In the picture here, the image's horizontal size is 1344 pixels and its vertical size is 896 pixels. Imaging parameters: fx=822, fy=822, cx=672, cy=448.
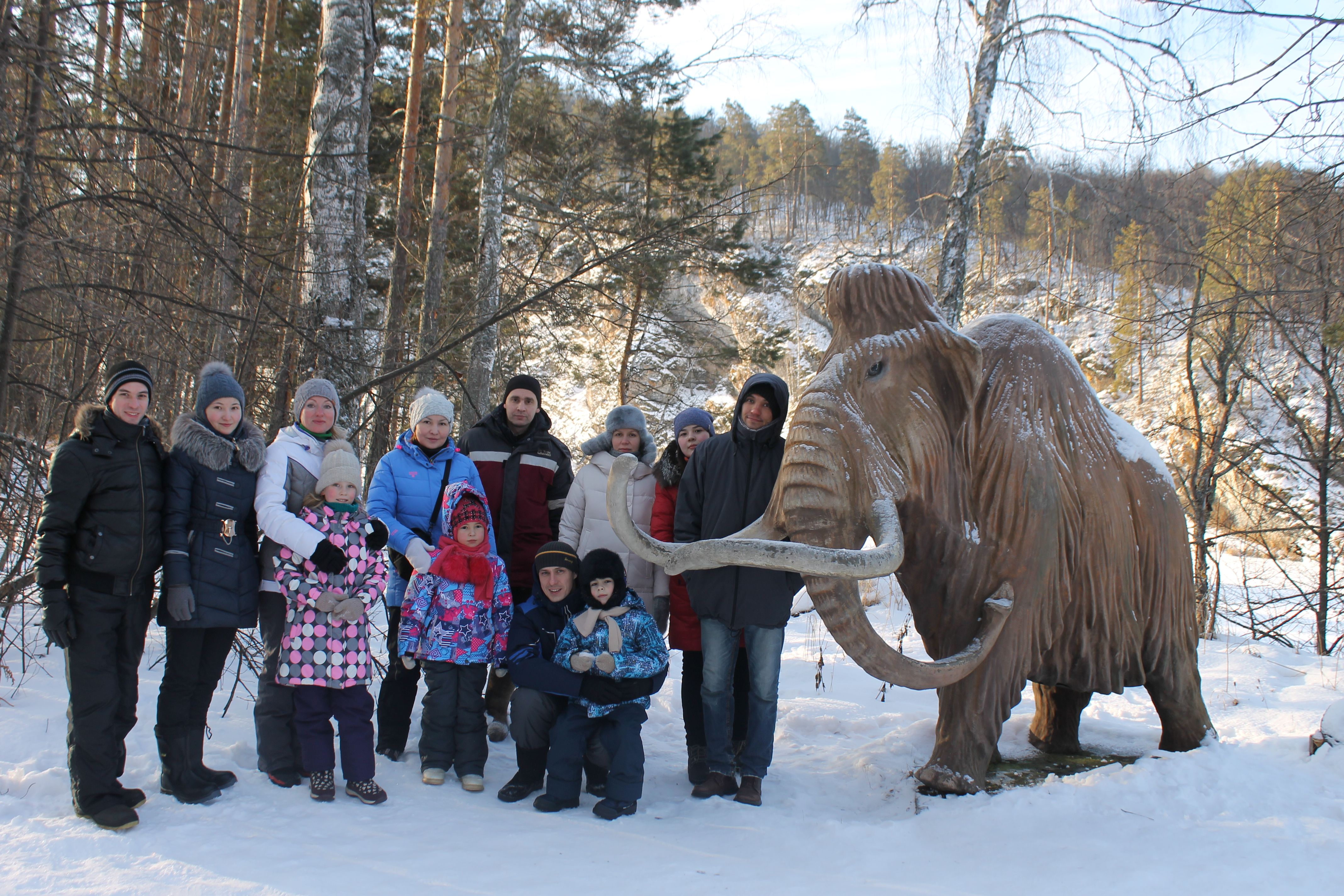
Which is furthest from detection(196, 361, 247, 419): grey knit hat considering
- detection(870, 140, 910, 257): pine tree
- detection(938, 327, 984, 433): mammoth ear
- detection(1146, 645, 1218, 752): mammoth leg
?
detection(870, 140, 910, 257): pine tree

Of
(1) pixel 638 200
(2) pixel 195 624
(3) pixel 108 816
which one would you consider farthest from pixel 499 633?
(1) pixel 638 200

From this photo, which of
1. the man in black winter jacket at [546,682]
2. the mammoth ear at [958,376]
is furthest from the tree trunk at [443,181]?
the mammoth ear at [958,376]

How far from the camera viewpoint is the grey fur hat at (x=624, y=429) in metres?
4.35

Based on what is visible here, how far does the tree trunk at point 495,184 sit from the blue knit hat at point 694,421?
564 centimetres

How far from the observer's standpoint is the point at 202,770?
10.6ft

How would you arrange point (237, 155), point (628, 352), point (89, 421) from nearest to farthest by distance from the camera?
point (89, 421), point (237, 155), point (628, 352)

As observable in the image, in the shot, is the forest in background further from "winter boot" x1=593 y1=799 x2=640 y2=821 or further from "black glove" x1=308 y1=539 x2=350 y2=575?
"winter boot" x1=593 y1=799 x2=640 y2=821

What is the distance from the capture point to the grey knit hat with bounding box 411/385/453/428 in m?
3.96

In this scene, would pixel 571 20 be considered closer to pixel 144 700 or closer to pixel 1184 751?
pixel 144 700

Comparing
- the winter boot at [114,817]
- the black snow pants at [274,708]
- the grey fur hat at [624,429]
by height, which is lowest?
the winter boot at [114,817]

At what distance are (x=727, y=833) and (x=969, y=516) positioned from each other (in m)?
1.55

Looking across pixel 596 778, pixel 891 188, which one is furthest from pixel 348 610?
pixel 891 188

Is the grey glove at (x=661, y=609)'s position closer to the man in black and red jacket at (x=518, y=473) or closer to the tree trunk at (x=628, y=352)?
the man in black and red jacket at (x=518, y=473)

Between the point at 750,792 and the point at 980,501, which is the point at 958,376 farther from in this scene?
the point at 750,792
